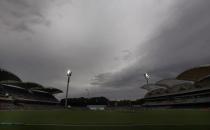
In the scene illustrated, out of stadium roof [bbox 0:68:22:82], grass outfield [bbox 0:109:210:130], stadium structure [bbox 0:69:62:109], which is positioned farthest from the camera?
stadium roof [bbox 0:68:22:82]

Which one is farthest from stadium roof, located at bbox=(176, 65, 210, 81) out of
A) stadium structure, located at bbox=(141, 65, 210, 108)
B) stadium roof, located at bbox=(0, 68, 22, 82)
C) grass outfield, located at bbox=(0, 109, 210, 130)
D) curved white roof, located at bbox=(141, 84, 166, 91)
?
stadium roof, located at bbox=(0, 68, 22, 82)

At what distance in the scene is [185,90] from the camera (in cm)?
6656

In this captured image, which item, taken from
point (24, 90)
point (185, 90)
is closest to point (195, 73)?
point (185, 90)

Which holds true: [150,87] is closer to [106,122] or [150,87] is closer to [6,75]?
[6,75]

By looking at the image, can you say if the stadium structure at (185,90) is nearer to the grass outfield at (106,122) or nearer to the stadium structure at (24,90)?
the grass outfield at (106,122)

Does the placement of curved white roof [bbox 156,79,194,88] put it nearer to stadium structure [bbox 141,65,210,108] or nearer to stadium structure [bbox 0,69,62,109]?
stadium structure [bbox 141,65,210,108]

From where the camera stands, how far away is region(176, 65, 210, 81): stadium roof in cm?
7006

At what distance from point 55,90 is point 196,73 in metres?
56.9

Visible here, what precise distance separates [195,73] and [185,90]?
11.7 meters

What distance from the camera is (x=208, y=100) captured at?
1918 inches

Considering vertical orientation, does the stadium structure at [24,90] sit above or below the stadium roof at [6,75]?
below

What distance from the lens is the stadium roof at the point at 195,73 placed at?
7006 cm

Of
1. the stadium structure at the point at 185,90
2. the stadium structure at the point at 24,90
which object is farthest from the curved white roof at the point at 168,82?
the stadium structure at the point at 24,90

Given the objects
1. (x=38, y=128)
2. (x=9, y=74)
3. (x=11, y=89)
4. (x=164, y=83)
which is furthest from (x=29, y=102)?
(x=38, y=128)
